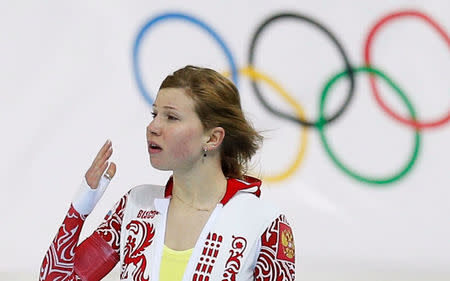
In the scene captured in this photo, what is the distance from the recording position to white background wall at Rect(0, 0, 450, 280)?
2812mm

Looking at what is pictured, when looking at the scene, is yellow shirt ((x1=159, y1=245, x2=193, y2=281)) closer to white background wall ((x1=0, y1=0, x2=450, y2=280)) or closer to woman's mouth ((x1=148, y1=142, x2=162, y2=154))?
woman's mouth ((x1=148, y1=142, x2=162, y2=154))

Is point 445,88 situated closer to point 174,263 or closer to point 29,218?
point 29,218

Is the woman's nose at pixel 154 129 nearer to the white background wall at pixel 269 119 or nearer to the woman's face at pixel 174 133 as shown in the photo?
the woman's face at pixel 174 133

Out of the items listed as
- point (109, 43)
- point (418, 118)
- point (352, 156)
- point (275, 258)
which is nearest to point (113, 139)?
point (109, 43)

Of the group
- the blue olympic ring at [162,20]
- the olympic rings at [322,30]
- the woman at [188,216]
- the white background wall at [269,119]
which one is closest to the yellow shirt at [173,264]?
the woman at [188,216]

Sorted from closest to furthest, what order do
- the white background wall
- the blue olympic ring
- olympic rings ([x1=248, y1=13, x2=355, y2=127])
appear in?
1. the white background wall
2. the blue olympic ring
3. olympic rings ([x1=248, y1=13, x2=355, y2=127])

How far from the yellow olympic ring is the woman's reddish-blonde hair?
4.00ft

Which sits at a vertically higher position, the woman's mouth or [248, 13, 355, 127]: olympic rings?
[248, 13, 355, 127]: olympic rings

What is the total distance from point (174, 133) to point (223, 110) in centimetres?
11

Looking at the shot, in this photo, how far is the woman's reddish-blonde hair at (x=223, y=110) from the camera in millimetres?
1712

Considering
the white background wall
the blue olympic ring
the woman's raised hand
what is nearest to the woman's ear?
the woman's raised hand

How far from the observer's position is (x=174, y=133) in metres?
1.68

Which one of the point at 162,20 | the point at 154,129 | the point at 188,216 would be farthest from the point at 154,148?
the point at 162,20

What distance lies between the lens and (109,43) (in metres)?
2.91
